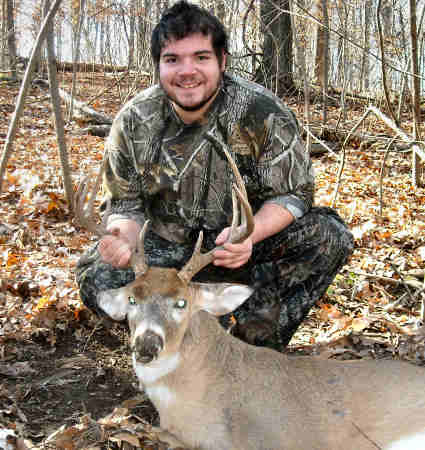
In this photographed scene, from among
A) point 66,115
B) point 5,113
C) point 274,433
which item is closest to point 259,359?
point 274,433

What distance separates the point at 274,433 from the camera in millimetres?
3164

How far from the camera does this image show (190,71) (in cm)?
409

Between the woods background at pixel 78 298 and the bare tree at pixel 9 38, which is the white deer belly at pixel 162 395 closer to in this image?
the woods background at pixel 78 298

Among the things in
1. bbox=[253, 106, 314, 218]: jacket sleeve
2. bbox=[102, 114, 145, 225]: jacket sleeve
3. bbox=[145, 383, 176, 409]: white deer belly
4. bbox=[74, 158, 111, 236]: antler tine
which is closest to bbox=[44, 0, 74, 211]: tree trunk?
bbox=[102, 114, 145, 225]: jacket sleeve

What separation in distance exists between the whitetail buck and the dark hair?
57.3 inches

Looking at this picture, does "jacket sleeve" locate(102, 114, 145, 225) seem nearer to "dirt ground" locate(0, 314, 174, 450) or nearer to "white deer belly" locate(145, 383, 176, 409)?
"dirt ground" locate(0, 314, 174, 450)

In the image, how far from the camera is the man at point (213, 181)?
4199 millimetres

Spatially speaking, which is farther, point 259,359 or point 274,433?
point 259,359

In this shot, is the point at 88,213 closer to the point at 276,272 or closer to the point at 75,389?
the point at 75,389

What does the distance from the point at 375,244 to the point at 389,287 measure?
0.91m

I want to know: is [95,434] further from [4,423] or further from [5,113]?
[5,113]

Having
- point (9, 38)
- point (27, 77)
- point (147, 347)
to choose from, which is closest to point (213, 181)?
point (27, 77)

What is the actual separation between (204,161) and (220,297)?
1357 millimetres

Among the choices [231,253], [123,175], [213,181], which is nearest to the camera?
[231,253]
